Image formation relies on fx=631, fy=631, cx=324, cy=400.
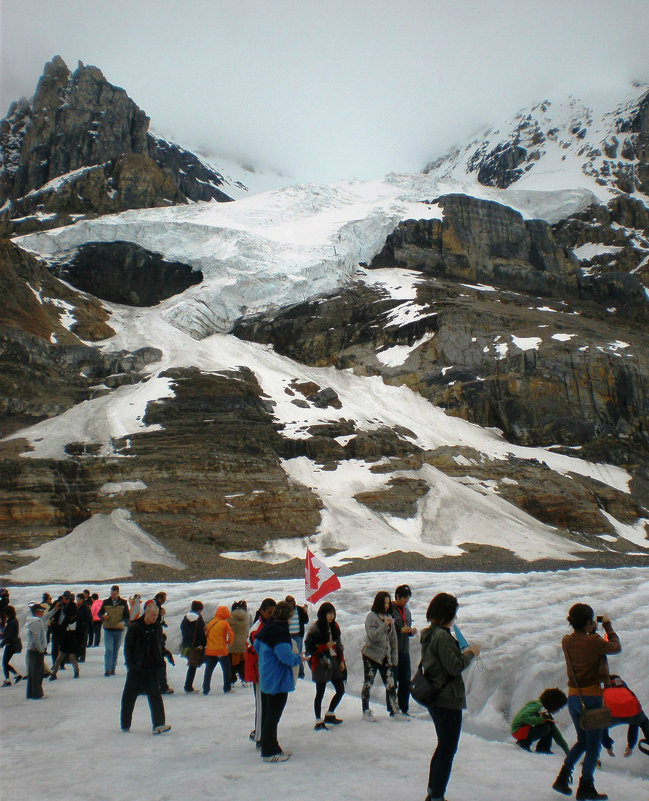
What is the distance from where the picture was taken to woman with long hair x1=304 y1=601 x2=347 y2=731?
7.95 metres

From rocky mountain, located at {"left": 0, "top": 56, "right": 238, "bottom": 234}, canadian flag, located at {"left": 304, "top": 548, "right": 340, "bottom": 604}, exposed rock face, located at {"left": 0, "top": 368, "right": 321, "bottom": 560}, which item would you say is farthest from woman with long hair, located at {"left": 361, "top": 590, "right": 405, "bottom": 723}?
rocky mountain, located at {"left": 0, "top": 56, "right": 238, "bottom": 234}

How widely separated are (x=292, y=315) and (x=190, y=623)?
7303cm

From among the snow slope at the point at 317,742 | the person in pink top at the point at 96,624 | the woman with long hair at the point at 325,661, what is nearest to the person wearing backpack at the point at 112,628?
the snow slope at the point at 317,742

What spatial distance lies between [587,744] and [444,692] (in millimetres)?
1416

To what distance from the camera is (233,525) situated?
42344mm

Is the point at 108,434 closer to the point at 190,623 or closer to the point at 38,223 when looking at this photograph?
the point at 190,623

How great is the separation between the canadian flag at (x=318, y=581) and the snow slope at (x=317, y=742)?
86 cm

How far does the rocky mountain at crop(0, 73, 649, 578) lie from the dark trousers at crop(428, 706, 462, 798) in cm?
3038

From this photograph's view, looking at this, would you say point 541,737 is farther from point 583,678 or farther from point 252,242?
point 252,242

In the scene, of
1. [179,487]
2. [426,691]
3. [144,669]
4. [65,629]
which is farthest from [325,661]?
[179,487]

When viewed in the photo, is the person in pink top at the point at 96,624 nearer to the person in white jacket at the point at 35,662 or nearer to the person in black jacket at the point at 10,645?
the person in black jacket at the point at 10,645

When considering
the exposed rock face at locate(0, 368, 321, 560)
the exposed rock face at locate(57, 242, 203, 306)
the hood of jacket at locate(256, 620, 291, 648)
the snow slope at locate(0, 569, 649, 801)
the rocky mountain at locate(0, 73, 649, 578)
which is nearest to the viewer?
the snow slope at locate(0, 569, 649, 801)

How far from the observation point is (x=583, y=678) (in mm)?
5664

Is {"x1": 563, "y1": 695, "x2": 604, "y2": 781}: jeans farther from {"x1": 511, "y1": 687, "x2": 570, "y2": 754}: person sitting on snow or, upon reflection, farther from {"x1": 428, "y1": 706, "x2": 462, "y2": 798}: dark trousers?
{"x1": 511, "y1": 687, "x2": 570, "y2": 754}: person sitting on snow
